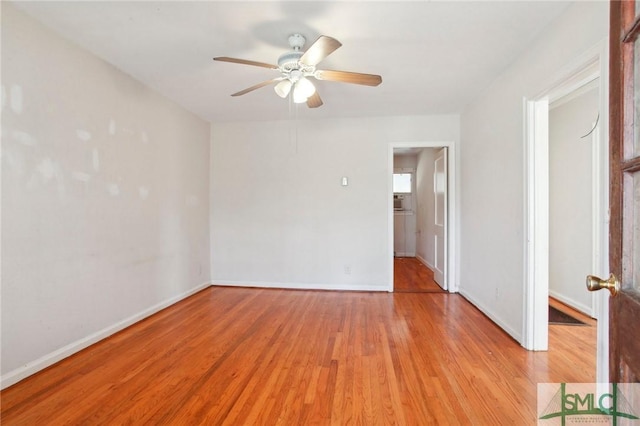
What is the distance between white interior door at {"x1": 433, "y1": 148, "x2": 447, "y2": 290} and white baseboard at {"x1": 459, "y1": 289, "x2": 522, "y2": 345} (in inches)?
18.1

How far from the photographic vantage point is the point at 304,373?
183 cm

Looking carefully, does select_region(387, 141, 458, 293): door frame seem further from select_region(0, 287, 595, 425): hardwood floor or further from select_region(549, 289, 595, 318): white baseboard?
select_region(549, 289, 595, 318): white baseboard

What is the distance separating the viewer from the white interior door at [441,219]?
3688mm

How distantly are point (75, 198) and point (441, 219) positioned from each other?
163 inches

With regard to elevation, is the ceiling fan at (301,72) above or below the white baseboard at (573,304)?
above

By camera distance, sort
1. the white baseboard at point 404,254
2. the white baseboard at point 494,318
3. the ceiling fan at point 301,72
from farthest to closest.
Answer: the white baseboard at point 404,254 → the white baseboard at point 494,318 → the ceiling fan at point 301,72

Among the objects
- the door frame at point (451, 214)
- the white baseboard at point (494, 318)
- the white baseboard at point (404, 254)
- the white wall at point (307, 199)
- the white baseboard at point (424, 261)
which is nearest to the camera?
the white baseboard at point (494, 318)

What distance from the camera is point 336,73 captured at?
1.92 metres

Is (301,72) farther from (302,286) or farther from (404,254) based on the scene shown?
(404,254)

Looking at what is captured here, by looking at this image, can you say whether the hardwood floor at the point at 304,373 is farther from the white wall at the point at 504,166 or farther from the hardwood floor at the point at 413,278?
the hardwood floor at the point at 413,278

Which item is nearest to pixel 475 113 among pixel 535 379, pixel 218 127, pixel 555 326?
pixel 555 326

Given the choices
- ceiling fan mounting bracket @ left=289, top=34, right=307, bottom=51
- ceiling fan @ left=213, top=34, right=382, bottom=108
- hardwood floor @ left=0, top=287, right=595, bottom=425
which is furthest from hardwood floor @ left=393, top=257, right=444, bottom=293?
ceiling fan mounting bracket @ left=289, top=34, right=307, bottom=51

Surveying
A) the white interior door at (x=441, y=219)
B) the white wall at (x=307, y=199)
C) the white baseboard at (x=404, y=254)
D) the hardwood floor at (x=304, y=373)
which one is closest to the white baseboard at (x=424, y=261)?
the white baseboard at (x=404, y=254)
